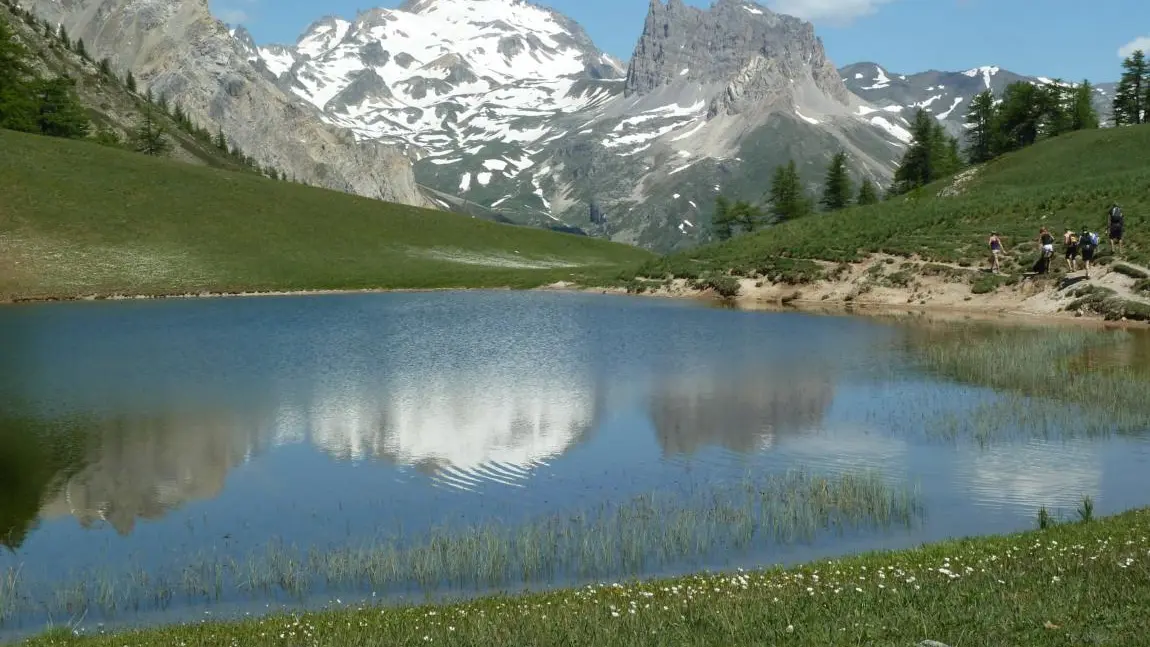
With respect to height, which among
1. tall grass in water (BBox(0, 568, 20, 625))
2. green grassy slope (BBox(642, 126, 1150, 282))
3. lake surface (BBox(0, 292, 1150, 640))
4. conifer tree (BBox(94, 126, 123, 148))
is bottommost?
tall grass in water (BBox(0, 568, 20, 625))

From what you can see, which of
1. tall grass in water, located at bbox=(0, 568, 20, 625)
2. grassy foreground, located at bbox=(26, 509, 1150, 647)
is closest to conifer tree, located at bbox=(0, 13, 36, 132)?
tall grass in water, located at bbox=(0, 568, 20, 625)

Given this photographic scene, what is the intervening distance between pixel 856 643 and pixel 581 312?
6570cm

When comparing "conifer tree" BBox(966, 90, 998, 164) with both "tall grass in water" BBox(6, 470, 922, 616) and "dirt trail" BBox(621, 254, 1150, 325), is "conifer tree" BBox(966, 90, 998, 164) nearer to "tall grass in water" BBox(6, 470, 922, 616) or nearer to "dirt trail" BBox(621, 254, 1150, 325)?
"dirt trail" BBox(621, 254, 1150, 325)

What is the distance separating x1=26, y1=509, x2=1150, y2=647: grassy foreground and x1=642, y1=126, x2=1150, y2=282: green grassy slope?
54.5 metres

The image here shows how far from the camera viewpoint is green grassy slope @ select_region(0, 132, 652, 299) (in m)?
104

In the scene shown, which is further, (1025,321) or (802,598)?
(1025,321)

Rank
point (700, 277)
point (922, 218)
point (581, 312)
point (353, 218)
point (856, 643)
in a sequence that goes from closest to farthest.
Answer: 1. point (856, 643)
2. point (581, 312)
3. point (922, 218)
4. point (700, 277)
5. point (353, 218)

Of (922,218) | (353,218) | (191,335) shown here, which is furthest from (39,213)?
(922,218)

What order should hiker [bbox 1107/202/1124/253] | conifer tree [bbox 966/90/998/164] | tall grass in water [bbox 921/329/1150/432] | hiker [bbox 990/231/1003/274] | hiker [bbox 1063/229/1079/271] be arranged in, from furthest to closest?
conifer tree [bbox 966/90/998/164], hiker [bbox 990/231/1003/274], hiker [bbox 1063/229/1079/271], hiker [bbox 1107/202/1124/253], tall grass in water [bbox 921/329/1150/432]

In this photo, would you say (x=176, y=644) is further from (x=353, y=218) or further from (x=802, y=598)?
(x=353, y=218)

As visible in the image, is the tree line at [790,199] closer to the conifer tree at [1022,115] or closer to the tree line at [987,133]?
the tree line at [987,133]

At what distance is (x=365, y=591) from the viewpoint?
17.9 metres

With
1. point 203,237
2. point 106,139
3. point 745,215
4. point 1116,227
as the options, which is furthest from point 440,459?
point 106,139

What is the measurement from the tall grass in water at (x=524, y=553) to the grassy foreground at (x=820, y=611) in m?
2.28
